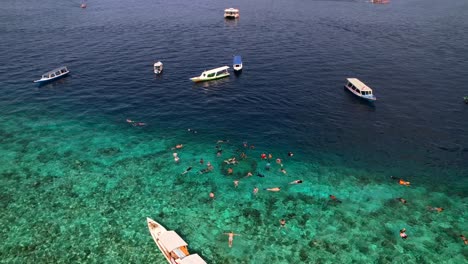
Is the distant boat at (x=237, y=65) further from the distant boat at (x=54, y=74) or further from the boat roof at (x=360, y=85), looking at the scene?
the distant boat at (x=54, y=74)

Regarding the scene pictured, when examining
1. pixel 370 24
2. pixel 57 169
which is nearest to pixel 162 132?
pixel 57 169

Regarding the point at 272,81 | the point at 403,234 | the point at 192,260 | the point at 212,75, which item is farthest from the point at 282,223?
the point at 212,75

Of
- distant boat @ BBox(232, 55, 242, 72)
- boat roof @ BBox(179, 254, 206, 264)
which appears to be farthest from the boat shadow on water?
boat roof @ BBox(179, 254, 206, 264)

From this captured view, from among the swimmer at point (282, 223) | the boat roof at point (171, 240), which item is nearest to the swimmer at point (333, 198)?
the swimmer at point (282, 223)

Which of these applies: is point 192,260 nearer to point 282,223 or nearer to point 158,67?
point 282,223

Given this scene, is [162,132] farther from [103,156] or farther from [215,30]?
[215,30]

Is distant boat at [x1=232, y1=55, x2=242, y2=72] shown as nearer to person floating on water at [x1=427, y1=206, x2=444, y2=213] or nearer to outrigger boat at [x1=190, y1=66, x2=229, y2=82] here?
outrigger boat at [x1=190, y1=66, x2=229, y2=82]
